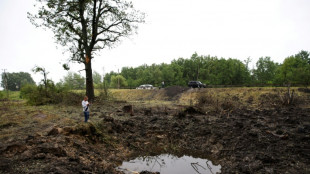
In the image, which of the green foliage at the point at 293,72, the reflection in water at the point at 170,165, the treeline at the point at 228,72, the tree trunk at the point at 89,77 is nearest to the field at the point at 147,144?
the reflection in water at the point at 170,165

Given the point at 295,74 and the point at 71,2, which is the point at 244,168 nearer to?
the point at 71,2

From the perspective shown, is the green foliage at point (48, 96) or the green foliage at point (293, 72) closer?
the green foliage at point (48, 96)

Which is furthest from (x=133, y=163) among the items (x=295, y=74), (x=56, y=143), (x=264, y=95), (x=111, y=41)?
(x=295, y=74)

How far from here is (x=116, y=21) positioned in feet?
61.7

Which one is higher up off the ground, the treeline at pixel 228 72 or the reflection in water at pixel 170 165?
the treeline at pixel 228 72

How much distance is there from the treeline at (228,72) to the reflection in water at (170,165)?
4408 cm

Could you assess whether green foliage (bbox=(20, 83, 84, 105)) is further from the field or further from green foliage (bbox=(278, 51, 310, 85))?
green foliage (bbox=(278, 51, 310, 85))

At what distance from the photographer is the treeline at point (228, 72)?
47812 millimetres

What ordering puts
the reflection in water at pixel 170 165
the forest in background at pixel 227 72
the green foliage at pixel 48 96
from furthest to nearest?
the forest in background at pixel 227 72
the green foliage at pixel 48 96
the reflection in water at pixel 170 165

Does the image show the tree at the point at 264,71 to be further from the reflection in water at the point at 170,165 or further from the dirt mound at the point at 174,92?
the reflection in water at the point at 170,165

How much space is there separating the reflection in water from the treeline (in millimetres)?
44078

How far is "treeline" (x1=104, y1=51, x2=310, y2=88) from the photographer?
157 feet

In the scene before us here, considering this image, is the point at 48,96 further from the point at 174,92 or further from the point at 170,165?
the point at 174,92

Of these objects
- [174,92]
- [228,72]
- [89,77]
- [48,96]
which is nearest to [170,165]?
[89,77]
